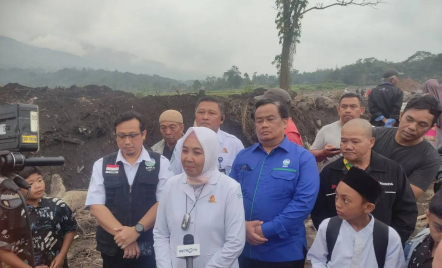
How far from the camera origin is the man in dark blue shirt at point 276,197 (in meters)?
2.41

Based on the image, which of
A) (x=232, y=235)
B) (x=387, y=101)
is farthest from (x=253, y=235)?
(x=387, y=101)

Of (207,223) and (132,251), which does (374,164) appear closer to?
(207,223)

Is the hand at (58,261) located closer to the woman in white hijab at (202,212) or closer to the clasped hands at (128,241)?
the clasped hands at (128,241)

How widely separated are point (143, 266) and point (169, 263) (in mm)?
616

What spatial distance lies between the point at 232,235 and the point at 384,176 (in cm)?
119

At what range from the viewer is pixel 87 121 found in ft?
30.3

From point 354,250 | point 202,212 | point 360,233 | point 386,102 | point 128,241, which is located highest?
point 386,102

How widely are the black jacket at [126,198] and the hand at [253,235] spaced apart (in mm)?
818

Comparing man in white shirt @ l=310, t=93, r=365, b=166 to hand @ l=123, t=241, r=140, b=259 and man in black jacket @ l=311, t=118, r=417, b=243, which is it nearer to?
man in black jacket @ l=311, t=118, r=417, b=243

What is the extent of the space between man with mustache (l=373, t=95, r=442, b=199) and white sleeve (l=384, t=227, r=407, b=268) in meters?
0.65

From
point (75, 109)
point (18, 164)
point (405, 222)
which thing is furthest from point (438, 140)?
point (75, 109)

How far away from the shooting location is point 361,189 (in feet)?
7.08

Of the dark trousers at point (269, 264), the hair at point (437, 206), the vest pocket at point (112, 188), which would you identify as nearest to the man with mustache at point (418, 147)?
the hair at point (437, 206)

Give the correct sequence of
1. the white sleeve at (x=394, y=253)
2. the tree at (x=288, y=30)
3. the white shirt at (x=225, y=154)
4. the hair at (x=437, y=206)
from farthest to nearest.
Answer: the tree at (x=288, y=30) < the white shirt at (x=225, y=154) < the white sleeve at (x=394, y=253) < the hair at (x=437, y=206)
